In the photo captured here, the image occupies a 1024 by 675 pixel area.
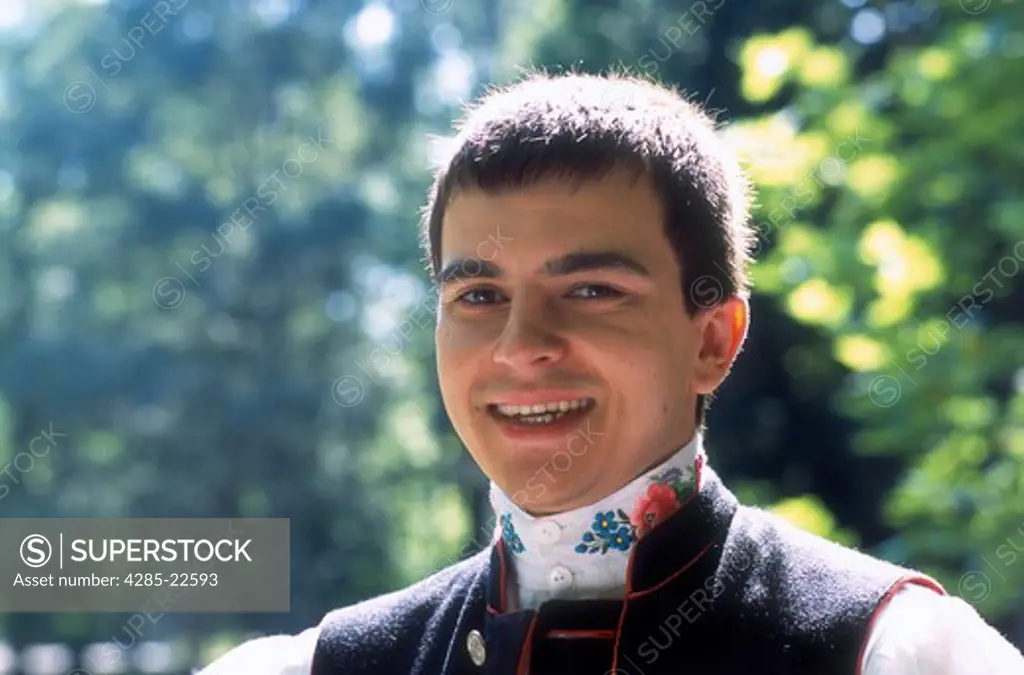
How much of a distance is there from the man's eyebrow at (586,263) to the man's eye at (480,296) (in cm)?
4

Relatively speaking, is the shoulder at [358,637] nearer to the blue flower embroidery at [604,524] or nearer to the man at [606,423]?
the man at [606,423]

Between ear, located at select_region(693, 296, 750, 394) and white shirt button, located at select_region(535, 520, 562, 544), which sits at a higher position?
ear, located at select_region(693, 296, 750, 394)

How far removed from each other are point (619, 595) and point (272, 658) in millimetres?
217

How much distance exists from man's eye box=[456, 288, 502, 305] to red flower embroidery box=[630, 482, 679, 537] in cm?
14

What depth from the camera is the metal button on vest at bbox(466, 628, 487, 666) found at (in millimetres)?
759

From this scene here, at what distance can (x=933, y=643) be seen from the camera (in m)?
0.65

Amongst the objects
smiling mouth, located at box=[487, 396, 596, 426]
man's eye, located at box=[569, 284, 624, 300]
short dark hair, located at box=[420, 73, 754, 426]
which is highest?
short dark hair, located at box=[420, 73, 754, 426]

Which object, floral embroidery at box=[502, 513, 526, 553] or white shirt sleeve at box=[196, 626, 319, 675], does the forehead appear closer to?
floral embroidery at box=[502, 513, 526, 553]

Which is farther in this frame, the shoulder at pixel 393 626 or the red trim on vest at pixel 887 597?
the shoulder at pixel 393 626

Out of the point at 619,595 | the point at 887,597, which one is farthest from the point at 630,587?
the point at 887,597

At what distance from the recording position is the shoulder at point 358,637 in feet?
2.62

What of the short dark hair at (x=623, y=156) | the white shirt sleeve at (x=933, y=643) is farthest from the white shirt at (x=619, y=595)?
the short dark hair at (x=623, y=156)

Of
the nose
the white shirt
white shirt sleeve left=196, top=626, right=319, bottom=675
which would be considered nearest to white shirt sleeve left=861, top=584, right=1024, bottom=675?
the white shirt

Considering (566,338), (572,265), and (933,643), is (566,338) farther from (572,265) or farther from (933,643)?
(933,643)
